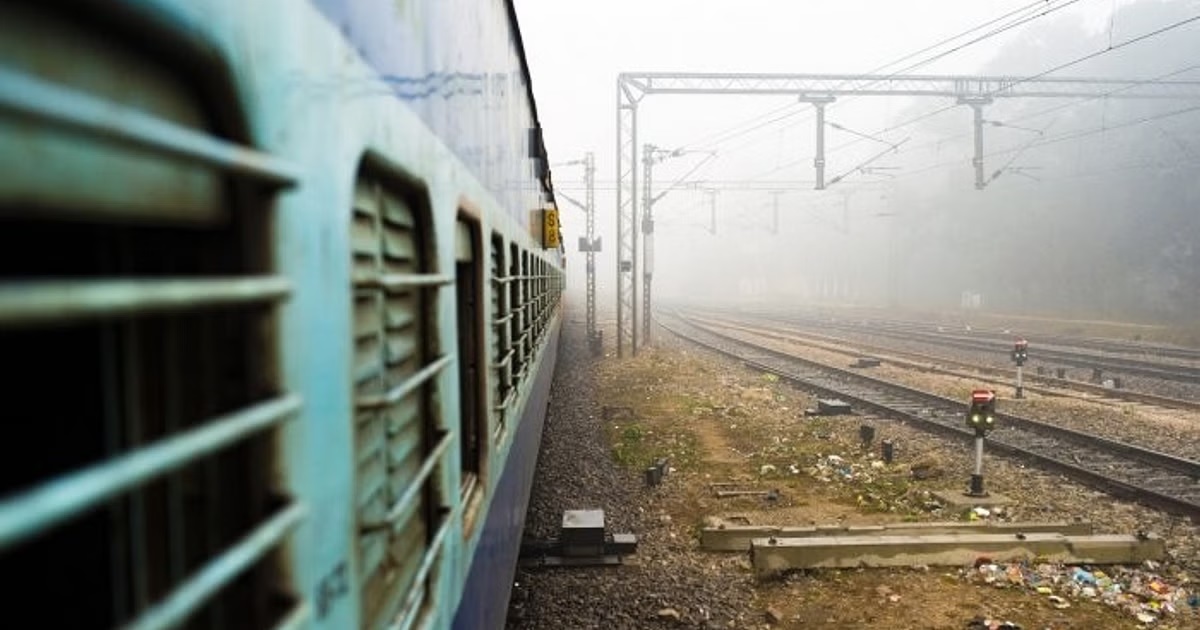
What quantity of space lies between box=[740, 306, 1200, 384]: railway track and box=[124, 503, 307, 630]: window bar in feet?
65.6

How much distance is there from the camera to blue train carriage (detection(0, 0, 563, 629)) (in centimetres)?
70

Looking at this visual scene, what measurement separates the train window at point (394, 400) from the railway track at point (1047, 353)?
19.1m

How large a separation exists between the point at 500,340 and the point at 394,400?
2.69m

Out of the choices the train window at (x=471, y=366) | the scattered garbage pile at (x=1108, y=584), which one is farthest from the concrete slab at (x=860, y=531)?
the train window at (x=471, y=366)

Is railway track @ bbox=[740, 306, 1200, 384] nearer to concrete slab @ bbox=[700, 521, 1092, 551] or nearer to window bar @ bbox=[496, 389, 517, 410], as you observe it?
concrete slab @ bbox=[700, 521, 1092, 551]

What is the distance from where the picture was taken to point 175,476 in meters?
0.99

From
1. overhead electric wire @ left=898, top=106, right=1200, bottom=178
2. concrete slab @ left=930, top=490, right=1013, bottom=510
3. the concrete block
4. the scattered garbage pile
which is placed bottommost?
the scattered garbage pile

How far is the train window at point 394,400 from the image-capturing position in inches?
62.6

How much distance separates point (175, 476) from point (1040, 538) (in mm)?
7465

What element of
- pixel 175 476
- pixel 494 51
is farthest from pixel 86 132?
pixel 494 51

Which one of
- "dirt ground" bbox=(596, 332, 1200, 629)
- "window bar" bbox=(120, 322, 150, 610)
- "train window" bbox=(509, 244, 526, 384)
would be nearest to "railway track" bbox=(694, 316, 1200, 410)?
"dirt ground" bbox=(596, 332, 1200, 629)

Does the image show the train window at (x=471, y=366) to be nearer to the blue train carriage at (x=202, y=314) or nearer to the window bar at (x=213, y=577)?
the blue train carriage at (x=202, y=314)

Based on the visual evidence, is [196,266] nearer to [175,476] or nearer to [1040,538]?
[175,476]

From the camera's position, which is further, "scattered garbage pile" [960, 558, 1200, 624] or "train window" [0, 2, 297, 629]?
"scattered garbage pile" [960, 558, 1200, 624]
